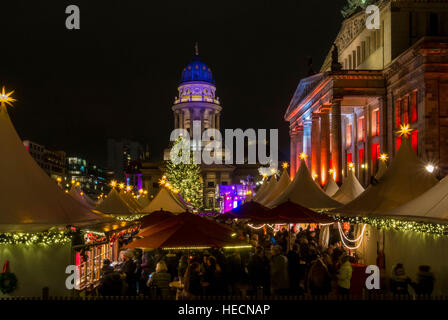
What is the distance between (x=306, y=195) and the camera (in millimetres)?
24781

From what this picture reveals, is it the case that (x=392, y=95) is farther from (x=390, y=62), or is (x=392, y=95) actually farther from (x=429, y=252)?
(x=429, y=252)

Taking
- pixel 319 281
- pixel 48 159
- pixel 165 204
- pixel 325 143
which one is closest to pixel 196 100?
pixel 48 159

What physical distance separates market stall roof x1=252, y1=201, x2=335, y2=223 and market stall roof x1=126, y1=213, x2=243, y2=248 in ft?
→ 17.1

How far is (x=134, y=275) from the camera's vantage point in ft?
45.1

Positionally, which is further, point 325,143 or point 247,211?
point 325,143

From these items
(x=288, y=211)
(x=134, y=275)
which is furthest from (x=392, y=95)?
(x=134, y=275)

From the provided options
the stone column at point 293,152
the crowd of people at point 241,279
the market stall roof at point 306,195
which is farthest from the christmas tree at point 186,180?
the crowd of people at point 241,279

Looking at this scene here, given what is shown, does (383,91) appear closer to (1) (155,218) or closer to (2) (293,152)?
(2) (293,152)

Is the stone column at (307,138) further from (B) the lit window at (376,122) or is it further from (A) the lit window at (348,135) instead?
(B) the lit window at (376,122)

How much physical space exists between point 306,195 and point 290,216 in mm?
7250

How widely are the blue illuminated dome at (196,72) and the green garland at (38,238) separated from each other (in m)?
123

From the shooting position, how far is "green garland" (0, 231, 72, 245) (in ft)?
37.5
